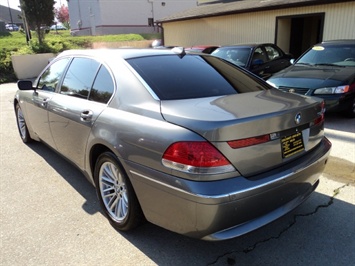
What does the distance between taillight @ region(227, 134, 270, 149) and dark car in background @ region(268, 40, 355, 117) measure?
13.8 ft

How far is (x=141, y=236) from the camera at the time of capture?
2.82 meters

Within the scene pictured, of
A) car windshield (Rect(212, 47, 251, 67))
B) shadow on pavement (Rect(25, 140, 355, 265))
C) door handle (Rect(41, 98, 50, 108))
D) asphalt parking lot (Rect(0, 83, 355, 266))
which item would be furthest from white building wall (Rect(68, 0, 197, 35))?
shadow on pavement (Rect(25, 140, 355, 265))

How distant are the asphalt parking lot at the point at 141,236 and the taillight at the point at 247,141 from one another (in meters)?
0.94

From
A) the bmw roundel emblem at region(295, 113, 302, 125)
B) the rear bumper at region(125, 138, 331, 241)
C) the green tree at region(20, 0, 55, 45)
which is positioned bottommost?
the rear bumper at region(125, 138, 331, 241)

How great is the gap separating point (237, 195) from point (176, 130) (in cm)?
58

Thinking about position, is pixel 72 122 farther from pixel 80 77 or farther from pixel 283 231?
pixel 283 231

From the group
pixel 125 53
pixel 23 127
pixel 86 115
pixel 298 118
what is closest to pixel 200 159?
pixel 298 118

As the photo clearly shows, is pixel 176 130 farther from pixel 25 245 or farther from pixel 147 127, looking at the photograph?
pixel 25 245

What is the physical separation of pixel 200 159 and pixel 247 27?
13.5 metres

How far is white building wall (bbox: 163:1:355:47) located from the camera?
11.1 meters

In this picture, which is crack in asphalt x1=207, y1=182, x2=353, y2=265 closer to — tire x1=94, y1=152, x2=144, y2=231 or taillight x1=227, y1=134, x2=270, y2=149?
tire x1=94, y1=152, x2=144, y2=231

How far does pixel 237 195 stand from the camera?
2.08 meters

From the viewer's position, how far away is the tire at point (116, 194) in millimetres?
2621

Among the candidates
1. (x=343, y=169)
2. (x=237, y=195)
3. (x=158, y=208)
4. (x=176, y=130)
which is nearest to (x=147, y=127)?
(x=176, y=130)
